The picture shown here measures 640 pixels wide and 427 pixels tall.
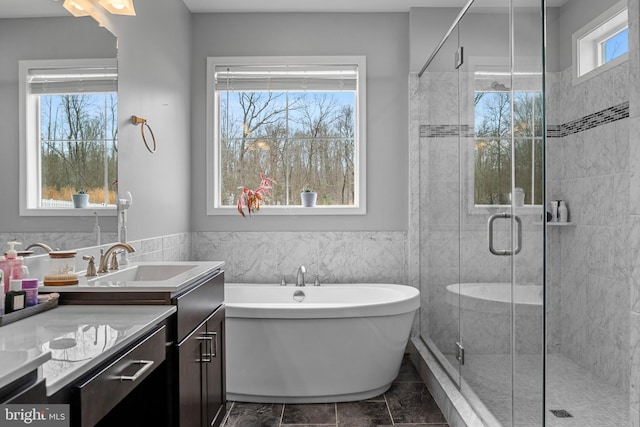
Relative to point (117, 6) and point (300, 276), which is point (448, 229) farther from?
point (117, 6)

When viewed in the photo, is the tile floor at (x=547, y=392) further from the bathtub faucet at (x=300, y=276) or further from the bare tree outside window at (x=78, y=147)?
the bare tree outside window at (x=78, y=147)

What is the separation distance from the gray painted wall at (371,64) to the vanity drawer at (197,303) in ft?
4.89

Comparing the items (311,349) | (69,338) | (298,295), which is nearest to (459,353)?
(311,349)

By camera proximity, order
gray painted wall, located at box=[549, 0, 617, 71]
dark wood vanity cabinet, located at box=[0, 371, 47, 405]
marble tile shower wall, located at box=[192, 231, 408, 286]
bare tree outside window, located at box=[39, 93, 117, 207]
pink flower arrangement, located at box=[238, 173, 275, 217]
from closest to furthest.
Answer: dark wood vanity cabinet, located at box=[0, 371, 47, 405], bare tree outside window, located at box=[39, 93, 117, 207], gray painted wall, located at box=[549, 0, 617, 71], pink flower arrangement, located at box=[238, 173, 275, 217], marble tile shower wall, located at box=[192, 231, 408, 286]

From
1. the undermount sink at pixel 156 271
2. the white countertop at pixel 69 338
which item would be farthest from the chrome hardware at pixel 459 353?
the white countertop at pixel 69 338

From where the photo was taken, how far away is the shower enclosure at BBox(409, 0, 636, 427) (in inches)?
72.9

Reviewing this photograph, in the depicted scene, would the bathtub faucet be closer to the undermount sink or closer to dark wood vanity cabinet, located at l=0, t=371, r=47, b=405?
the undermount sink

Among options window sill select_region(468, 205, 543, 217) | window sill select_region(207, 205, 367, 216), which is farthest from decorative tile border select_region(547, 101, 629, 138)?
window sill select_region(207, 205, 367, 216)

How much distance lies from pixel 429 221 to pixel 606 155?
1257 millimetres

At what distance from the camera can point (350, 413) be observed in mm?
2680

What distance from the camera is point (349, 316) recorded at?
272 centimetres

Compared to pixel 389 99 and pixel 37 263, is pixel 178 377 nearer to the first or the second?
pixel 37 263

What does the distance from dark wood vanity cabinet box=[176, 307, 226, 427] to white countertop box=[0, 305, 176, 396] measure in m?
0.31

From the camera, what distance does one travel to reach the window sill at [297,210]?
148 inches
